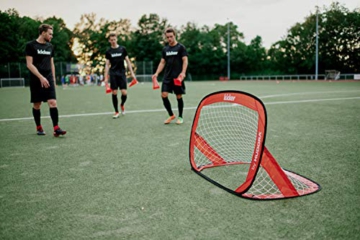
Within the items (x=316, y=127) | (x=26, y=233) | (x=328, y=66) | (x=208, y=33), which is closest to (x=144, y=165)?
(x=26, y=233)

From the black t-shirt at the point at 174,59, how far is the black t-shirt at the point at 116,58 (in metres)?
1.80

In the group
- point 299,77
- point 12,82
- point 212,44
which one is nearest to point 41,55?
point 12,82

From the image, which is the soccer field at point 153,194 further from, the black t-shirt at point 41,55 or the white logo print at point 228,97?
the black t-shirt at point 41,55

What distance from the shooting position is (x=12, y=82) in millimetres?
39969

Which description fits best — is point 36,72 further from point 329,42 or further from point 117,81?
point 329,42

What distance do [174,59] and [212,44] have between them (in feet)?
A: 213

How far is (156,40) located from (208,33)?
43.9ft

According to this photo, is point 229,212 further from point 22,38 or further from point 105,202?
point 22,38

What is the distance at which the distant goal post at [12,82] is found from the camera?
3950cm

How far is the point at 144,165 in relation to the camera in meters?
3.58

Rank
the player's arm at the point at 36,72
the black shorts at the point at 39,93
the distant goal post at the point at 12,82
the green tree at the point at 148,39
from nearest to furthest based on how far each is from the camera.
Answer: the player's arm at the point at 36,72 → the black shorts at the point at 39,93 → the distant goal post at the point at 12,82 → the green tree at the point at 148,39

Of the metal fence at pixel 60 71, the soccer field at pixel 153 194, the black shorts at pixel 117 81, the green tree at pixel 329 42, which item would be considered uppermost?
the green tree at pixel 329 42

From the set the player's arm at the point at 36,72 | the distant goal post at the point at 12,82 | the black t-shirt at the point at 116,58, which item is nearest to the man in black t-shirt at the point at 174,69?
the black t-shirt at the point at 116,58

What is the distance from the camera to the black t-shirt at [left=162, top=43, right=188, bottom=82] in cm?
701
